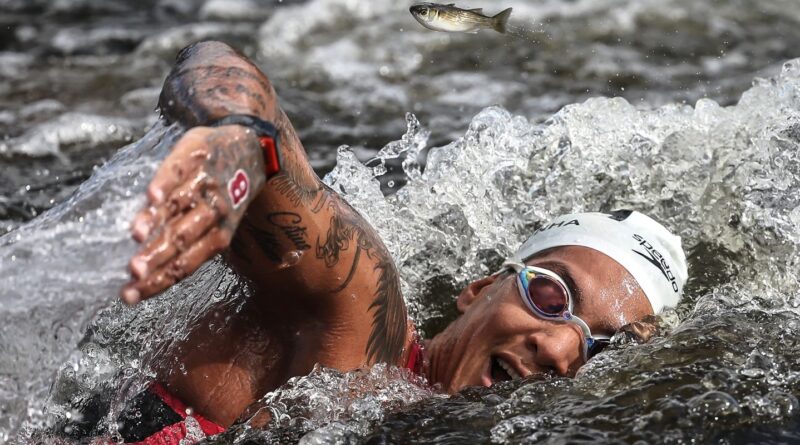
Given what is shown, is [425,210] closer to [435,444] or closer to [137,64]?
[435,444]

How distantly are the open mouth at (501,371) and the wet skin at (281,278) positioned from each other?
0.02 meters

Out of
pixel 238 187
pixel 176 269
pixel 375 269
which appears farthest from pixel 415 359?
pixel 176 269

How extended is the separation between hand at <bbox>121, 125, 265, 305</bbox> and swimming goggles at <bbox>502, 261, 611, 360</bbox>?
1.69 meters

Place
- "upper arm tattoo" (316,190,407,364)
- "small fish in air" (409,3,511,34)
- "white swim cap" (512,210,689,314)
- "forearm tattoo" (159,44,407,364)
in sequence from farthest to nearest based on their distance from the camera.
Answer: "small fish in air" (409,3,511,34) < "white swim cap" (512,210,689,314) < "upper arm tattoo" (316,190,407,364) < "forearm tattoo" (159,44,407,364)

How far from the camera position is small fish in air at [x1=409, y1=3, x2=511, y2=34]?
444cm

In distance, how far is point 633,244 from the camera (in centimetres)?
434

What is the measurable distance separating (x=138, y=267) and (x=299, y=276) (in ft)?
3.46

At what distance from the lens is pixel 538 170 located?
5801 millimetres

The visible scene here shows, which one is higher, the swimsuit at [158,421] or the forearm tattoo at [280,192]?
the forearm tattoo at [280,192]

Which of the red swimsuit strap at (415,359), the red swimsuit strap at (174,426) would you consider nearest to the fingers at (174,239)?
the red swimsuit strap at (174,426)

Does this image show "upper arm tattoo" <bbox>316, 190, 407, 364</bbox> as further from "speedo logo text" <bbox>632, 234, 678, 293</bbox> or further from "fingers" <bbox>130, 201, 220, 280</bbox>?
"speedo logo text" <bbox>632, 234, 678, 293</bbox>

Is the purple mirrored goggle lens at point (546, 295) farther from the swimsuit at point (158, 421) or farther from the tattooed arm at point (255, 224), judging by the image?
the swimsuit at point (158, 421)

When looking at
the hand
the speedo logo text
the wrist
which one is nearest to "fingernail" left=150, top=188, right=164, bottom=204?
the hand

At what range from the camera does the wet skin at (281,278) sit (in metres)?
2.45
